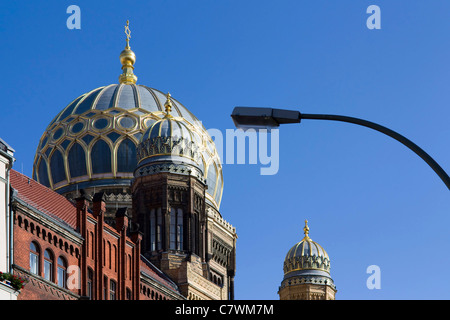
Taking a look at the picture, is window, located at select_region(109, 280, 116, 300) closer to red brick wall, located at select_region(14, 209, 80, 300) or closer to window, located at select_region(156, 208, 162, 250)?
red brick wall, located at select_region(14, 209, 80, 300)

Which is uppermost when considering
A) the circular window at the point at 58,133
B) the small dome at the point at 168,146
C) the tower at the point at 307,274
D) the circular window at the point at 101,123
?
the circular window at the point at 101,123

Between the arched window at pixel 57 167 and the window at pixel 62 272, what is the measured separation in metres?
32.0

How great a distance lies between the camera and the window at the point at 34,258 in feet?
167

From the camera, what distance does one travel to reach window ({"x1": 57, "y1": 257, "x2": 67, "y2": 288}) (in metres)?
53.8

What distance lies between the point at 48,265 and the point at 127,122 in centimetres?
3494

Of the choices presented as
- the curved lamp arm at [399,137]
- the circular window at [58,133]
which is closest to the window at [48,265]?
the curved lamp arm at [399,137]

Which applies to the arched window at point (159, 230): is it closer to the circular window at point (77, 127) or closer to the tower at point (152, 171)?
the tower at point (152, 171)

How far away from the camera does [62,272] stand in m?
54.4

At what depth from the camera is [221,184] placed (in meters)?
90.9

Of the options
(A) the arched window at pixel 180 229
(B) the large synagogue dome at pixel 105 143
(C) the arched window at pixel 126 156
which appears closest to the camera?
(A) the arched window at pixel 180 229

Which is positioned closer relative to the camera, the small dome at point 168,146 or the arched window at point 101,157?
the small dome at point 168,146

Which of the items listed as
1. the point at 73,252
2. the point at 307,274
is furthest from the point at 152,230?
the point at 307,274

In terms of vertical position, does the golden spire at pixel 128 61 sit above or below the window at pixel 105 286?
above
